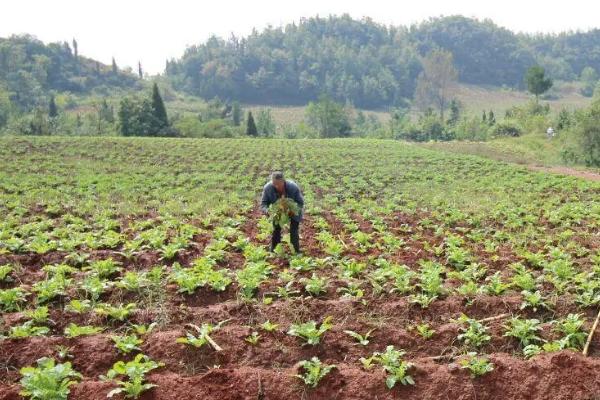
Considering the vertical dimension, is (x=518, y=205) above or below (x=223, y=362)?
below

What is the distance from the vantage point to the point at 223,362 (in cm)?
597

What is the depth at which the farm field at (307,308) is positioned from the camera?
5.37 m

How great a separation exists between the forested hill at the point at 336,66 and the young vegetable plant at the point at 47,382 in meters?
150

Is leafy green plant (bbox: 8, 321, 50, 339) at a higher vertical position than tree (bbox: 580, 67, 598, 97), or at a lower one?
lower

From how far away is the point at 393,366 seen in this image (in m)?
5.54

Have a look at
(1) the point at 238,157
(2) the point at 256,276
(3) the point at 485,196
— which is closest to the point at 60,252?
(2) the point at 256,276

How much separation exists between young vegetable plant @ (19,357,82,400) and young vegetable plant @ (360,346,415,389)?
2.95 metres

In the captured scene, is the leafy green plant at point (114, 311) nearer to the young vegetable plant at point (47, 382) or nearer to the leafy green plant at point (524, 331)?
the young vegetable plant at point (47, 382)

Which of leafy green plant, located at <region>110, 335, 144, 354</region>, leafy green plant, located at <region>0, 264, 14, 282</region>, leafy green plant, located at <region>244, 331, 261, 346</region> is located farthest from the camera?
leafy green plant, located at <region>0, 264, 14, 282</region>

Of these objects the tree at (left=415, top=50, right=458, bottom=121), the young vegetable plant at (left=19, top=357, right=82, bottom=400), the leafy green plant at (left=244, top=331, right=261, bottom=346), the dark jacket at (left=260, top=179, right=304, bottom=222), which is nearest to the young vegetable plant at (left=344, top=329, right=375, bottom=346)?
the leafy green plant at (left=244, top=331, right=261, bottom=346)

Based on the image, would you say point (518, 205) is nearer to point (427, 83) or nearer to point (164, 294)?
point (164, 294)

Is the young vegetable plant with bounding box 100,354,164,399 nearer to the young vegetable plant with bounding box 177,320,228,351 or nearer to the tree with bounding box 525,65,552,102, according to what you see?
the young vegetable plant with bounding box 177,320,228,351

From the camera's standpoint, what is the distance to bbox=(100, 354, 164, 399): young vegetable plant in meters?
5.07

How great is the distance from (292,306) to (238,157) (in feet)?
110
